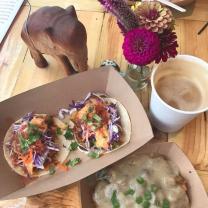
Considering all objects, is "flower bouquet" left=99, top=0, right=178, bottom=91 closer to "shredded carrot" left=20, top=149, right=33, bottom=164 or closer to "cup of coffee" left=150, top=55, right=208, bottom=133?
"cup of coffee" left=150, top=55, right=208, bottom=133

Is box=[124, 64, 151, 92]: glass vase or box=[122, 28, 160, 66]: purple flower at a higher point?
box=[122, 28, 160, 66]: purple flower

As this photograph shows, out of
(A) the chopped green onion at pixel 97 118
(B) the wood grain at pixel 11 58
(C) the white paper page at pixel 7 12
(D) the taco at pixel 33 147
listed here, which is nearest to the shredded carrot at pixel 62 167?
(D) the taco at pixel 33 147

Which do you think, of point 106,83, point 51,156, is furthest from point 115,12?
point 51,156

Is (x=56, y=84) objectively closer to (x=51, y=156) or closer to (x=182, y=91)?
(x=51, y=156)

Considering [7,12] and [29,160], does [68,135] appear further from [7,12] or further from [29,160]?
[7,12]

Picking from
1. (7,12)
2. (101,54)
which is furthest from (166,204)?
(7,12)

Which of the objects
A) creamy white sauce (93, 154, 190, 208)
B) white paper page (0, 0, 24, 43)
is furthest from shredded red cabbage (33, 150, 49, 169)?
white paper page (0, 0, 24, 43)
